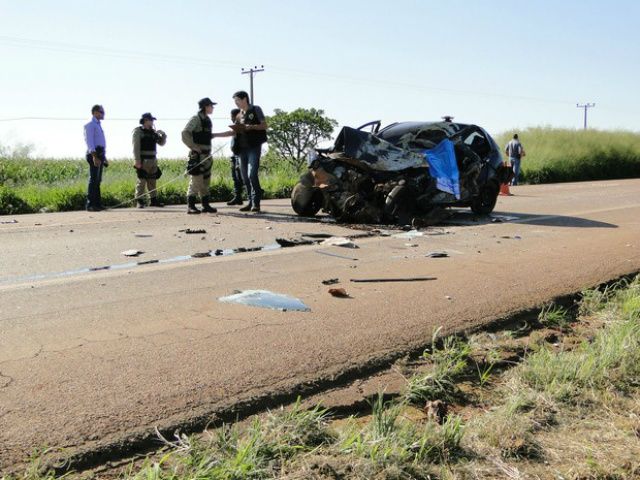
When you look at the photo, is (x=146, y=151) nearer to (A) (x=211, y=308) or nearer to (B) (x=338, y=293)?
(B) (x=338, y=293)

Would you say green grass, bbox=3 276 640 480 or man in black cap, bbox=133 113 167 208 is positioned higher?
man in black cap, bbox=133 113 167 208

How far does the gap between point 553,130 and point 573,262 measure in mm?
35921

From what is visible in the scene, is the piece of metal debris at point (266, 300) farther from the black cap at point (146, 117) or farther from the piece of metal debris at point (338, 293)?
the black cap at point (146, 117)

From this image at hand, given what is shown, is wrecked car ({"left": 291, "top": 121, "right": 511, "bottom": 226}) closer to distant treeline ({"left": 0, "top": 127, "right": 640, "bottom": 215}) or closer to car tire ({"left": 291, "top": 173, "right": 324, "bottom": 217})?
car tire ({"left": 291, "top": 173, "right": 324, "bottom": 217})

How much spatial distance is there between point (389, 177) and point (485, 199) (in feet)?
8.60

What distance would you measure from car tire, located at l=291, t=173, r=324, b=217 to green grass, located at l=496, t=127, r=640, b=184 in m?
18.6

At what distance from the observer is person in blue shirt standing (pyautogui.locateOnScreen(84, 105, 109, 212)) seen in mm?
12711

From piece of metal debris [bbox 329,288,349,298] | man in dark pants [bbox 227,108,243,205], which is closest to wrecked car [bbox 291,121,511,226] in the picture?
man in dark pants [bbox 227,108,243,205]

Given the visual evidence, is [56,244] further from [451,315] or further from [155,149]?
[155,149]

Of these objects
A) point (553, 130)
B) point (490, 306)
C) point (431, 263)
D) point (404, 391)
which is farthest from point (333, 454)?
point (553, 130)

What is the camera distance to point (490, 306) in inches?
196

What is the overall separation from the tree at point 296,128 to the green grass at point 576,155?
92.5ft

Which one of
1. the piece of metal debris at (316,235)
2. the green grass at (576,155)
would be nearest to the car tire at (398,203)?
the piece of metal debris at (316,235)

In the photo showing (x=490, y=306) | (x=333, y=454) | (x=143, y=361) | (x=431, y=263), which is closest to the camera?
(x=333, y=454)
